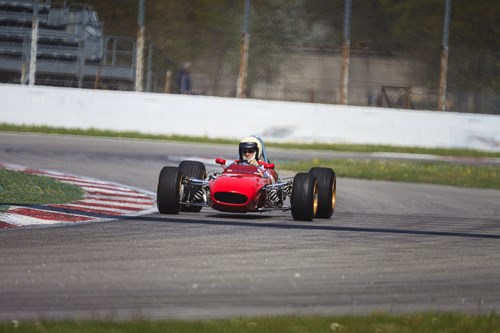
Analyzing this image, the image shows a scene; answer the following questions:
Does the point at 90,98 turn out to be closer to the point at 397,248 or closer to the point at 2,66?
the point at 2,66

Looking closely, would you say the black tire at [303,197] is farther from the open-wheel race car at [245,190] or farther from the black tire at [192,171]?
the black tire at [192,171]

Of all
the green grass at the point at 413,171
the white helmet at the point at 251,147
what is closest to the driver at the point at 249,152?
the white helmet at the point at 251,147

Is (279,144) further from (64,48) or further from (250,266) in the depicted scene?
(250,266)

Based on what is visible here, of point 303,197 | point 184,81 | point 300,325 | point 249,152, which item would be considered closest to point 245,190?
point 303,197

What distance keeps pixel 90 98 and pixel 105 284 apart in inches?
679

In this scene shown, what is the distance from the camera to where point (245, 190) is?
421 inches

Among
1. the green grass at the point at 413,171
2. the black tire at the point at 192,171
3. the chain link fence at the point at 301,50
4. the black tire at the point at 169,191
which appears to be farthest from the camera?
the chain link fence at the point at 301,50

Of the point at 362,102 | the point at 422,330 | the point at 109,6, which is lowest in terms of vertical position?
the point at 422,330

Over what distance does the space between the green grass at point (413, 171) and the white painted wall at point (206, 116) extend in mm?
3446

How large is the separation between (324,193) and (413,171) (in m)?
7.62

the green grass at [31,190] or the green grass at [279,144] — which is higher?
the green grass at [279,144]

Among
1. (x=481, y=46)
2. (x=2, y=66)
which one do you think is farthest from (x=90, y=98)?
(x=481, y=46)

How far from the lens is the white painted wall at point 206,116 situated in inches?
922

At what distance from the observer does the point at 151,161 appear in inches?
717
